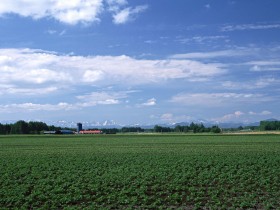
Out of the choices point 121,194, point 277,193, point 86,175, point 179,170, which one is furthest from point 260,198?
point 86,175

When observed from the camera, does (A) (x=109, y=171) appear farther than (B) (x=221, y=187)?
Yes

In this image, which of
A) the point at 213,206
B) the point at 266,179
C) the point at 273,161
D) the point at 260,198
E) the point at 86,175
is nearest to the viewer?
the point at 213,206

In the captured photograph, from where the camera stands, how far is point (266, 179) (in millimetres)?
28250

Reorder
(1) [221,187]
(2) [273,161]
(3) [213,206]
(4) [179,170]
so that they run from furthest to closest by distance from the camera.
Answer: (2) [273,161], (4) [179,170], (1) [221,187], (3) [213,206]

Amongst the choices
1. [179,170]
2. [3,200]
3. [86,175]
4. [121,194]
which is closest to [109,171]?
[86,175]

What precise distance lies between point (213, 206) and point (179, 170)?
13.1 meters

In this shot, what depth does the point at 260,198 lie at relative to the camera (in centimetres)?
2236

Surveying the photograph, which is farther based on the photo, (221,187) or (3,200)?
(221,187)

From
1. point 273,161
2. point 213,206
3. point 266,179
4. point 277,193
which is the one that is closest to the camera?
point 213,206

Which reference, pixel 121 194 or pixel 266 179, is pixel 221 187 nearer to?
pixel 266 179

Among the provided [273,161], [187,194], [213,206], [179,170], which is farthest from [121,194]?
[273,161]

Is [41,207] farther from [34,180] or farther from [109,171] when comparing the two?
[109,171]

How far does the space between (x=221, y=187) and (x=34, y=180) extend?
46.4 ft

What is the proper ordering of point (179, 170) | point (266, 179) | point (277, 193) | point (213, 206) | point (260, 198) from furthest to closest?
point (179, 170) < point (266, 179) < point (277, 193) < point (260, 198) < point (213, 206)
